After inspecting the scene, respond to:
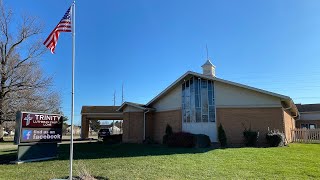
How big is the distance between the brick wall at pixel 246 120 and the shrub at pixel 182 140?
13.1ft

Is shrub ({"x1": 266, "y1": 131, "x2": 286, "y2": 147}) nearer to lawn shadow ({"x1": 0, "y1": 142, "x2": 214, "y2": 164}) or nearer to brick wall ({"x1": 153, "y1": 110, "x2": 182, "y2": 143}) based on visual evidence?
lawn shadow ({"x1": 0, "y1": 142, "x2": 214, "y2": 164})

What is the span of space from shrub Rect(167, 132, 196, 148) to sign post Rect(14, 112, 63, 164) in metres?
8.05

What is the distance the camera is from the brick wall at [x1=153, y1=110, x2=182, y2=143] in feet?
84.4

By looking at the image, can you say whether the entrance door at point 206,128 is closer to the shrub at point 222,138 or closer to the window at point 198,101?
the window at point 198,101

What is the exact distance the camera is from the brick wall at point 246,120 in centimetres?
2181

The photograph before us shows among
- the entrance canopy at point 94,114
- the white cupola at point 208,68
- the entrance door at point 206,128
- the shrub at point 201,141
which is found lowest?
the shrub at point 201,141

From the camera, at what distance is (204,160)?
520 inches

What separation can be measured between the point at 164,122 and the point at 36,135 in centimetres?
1395

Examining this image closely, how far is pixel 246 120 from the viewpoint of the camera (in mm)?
22500

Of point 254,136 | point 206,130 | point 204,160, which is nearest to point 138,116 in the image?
point 206,130

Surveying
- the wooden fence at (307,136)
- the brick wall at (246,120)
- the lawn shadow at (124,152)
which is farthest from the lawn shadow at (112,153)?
the wooden fence at (307,136)

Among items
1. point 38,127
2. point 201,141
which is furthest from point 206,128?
point 38,127

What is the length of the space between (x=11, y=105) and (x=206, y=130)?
1966cm

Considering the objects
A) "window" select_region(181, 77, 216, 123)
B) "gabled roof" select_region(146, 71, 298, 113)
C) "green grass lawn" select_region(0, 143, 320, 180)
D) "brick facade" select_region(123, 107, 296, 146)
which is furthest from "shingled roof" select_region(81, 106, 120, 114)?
"green grass lawn" select_region(0, 143, 320, 180)
